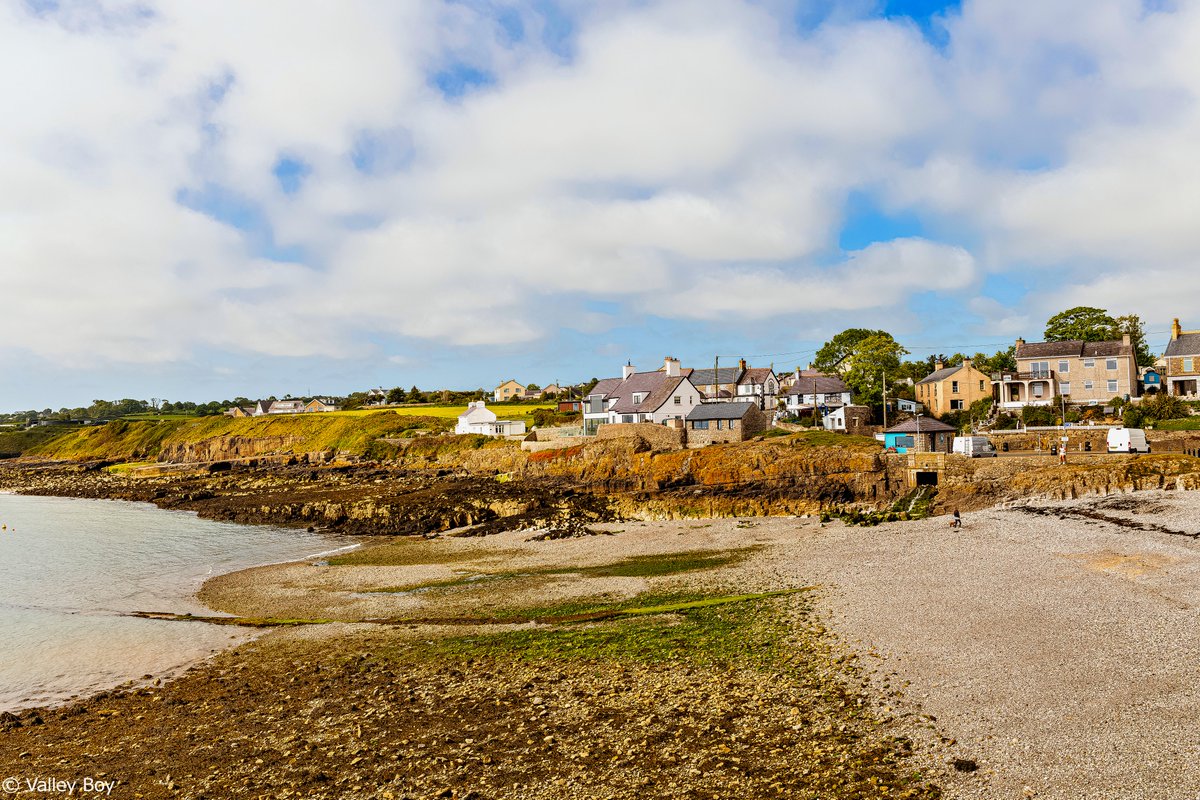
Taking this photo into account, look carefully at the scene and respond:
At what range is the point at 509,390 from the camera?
17575cm

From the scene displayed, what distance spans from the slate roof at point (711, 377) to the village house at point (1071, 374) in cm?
3072

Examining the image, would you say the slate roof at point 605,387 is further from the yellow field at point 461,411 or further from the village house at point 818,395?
the village house at point 818,395

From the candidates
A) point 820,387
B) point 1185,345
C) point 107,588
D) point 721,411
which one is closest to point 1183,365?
point 1185,345

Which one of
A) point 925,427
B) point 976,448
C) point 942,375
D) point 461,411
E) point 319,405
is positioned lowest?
point 976,448

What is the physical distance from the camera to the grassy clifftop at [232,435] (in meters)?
101

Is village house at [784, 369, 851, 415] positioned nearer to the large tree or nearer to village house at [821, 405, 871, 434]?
the large tree

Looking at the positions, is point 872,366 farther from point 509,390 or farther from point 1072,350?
point 509,390

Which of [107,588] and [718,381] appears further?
[718,381]

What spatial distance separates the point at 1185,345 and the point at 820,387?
36.5 meters

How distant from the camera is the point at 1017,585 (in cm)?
2347

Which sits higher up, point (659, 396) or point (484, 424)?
point (659, 396)

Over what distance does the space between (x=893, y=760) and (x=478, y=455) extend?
67.0m

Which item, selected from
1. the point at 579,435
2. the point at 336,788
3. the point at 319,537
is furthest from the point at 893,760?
the point at 579,435

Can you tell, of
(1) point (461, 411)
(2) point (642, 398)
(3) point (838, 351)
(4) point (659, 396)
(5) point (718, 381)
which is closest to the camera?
(4) point (659, 396)
